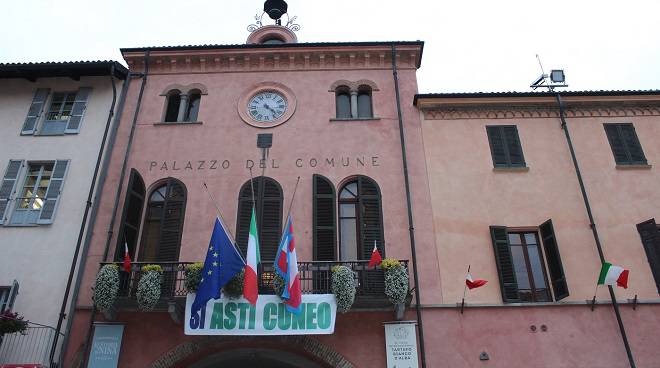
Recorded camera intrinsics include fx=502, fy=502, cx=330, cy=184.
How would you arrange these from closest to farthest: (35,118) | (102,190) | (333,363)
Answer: (333,363) → (102,190) → (35,118)

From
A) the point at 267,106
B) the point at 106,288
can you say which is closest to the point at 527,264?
the point at 267,106

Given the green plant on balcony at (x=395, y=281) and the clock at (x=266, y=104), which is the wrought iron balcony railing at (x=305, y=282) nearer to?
the green plant on balcony at (x=395, y=281)

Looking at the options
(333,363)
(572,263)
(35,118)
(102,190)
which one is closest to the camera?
(333,363)

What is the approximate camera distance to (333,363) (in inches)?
448

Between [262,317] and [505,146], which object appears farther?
[505,146]

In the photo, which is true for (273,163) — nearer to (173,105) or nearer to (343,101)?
(343,101)

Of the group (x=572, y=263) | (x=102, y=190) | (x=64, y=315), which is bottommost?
(x=64, y=315)

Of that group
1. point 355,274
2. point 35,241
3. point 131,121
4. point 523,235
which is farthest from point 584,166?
point 35,241

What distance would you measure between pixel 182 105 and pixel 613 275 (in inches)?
489

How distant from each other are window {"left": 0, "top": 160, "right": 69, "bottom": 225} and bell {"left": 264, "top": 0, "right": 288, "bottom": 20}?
32.5 feet

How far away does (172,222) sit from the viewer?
523 inches

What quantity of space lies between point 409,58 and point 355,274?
7.55m

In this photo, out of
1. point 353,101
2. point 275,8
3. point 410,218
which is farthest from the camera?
point 275,8

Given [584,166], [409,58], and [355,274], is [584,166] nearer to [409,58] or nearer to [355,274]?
[409,58]
